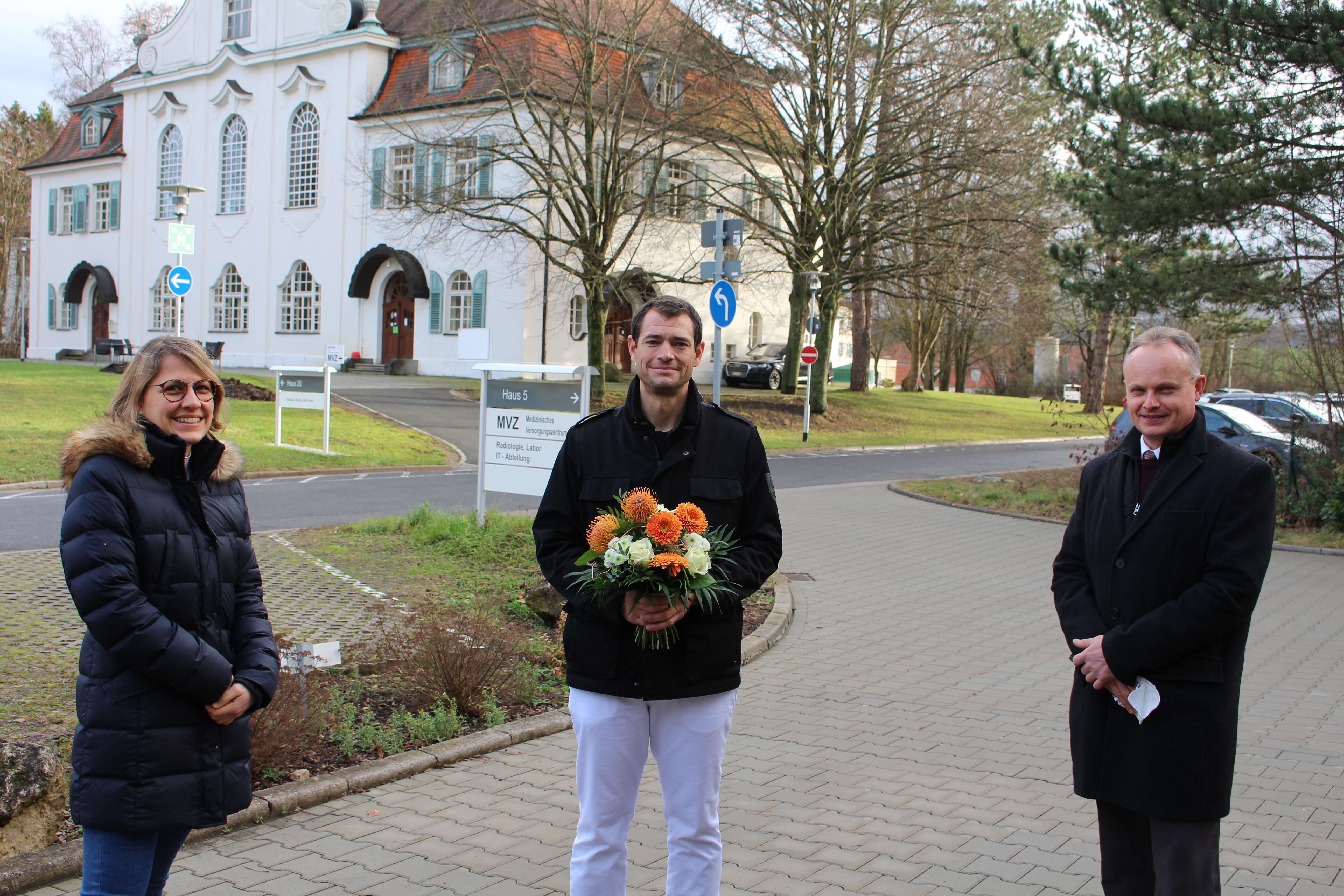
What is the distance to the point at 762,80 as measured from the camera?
2950cm

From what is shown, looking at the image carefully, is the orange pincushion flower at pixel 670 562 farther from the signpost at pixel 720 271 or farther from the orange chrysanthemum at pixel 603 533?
the signpost at pixel 720 271

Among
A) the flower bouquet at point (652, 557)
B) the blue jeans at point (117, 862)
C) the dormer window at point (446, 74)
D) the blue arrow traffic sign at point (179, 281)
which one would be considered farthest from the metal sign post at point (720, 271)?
the dormer window at point (446, 74)

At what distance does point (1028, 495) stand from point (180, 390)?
52.3 feet

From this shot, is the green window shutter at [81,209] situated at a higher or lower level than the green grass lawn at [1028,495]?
higher

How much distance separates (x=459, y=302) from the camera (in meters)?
37.8

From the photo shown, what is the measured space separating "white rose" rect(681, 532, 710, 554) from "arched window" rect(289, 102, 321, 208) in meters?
40.6

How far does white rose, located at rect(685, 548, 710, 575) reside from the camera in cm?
298

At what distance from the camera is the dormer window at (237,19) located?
42781 millimetres

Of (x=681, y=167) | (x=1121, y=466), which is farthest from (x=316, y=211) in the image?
(x=1121, y=466)

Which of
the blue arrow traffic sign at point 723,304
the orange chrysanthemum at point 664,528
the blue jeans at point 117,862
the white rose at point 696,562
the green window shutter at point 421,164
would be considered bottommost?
the blue jeans at point 117,862

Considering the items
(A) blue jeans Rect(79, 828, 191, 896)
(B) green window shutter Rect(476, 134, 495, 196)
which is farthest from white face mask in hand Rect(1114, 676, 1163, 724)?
(B) green window shutter Rect(476, 134, 495, 196)

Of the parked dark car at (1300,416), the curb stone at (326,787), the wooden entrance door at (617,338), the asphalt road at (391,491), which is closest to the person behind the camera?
the curb stone at (326,787)

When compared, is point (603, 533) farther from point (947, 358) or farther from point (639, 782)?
point (947, 358)

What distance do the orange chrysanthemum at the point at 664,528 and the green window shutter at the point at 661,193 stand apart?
2672 centimetres
